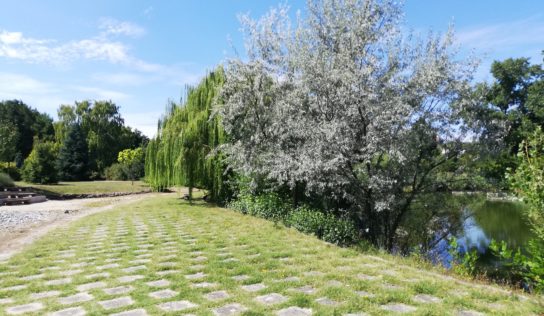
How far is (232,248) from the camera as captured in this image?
245 inches

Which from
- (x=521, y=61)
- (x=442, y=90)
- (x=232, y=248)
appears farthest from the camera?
(x=521, y=61)

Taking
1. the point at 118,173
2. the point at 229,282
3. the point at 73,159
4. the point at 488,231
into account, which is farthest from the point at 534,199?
the point at 73,159

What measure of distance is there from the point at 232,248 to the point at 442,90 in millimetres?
4601

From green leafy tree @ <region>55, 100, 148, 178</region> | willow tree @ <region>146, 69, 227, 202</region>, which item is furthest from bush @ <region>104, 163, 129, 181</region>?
willow tree @ <region>146, 69, 227, 202</region>

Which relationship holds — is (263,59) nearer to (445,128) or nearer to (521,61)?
(445,128)

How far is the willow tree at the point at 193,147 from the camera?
13047mm

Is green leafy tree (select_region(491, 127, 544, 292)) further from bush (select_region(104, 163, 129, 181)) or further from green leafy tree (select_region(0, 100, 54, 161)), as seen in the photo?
green leafy tree (select_region(0, 100, 54, 161))

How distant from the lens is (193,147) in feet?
42.9

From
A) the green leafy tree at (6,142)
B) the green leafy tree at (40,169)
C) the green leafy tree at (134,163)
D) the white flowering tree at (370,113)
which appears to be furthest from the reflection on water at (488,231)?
the green leafy tree at (6,142)

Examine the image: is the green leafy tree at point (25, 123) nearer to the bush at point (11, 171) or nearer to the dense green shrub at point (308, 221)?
the bush at point (11, 171)

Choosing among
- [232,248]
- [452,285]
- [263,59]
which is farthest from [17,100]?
[452,285]

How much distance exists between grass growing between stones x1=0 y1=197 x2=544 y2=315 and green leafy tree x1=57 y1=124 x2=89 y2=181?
31313mm

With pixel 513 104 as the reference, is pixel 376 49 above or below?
below

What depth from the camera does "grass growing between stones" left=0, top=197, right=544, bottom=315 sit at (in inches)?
135
